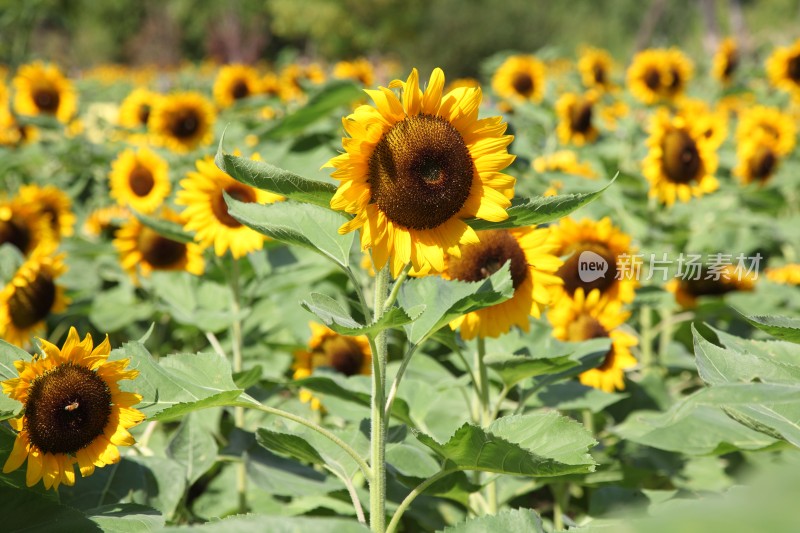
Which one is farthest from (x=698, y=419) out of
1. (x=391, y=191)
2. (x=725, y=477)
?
(x=391, y=191)

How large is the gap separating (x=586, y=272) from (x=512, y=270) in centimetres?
58

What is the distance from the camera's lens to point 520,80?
520cm

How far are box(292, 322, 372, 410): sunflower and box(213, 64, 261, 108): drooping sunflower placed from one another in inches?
127

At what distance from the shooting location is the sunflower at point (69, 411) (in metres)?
1.33

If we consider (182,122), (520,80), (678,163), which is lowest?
(678,163)

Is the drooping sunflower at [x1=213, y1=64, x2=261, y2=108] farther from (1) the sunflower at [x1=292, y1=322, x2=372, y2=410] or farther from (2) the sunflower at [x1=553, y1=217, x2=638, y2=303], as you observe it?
(2) the sunflower at [x1=553, y1=217, x2=638, y2=303]

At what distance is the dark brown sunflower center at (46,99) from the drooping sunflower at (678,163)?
370cm

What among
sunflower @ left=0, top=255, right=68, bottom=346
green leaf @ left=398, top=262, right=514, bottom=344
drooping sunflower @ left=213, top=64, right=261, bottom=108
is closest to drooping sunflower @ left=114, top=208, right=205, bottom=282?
sunflower @ left=0, top=255, right=68, bottom=346

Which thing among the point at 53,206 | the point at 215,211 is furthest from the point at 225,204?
the point at 53,206

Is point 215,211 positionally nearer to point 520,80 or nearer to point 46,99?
point 46,99

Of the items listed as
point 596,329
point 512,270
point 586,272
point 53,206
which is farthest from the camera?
point 53,206

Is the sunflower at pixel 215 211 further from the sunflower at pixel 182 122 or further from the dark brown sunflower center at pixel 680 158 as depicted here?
the sunflower at pixel 182 122

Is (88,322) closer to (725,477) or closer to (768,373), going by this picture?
(725,477)

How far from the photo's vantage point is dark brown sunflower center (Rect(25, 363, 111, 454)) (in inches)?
52.7
